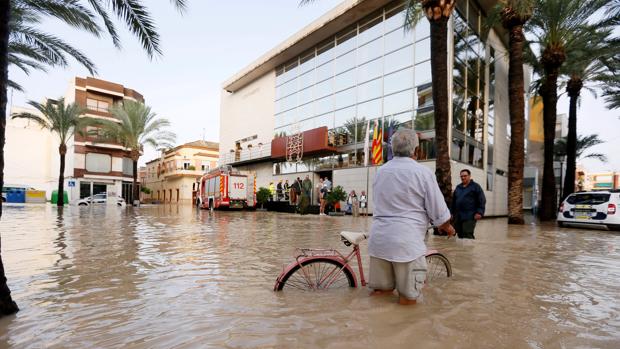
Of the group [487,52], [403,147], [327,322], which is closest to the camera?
[327,322]

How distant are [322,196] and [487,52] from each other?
14082 mm

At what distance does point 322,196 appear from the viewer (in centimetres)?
2062

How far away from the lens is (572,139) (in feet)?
66.8

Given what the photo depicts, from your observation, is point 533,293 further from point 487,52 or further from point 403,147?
point 487,52

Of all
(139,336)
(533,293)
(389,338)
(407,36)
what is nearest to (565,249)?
(533,293)

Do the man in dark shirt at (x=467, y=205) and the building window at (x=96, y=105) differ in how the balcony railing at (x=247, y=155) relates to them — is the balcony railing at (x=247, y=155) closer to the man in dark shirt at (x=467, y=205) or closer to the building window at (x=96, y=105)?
the building window at (x=96, y=105)

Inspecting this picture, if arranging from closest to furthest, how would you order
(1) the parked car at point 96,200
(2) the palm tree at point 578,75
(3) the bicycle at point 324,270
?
(3) the bicycle at point 324,270
(2) the palm tree at point 578,75
(1) the parked car at point 96,200

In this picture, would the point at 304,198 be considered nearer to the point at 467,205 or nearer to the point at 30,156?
the point at 467,205

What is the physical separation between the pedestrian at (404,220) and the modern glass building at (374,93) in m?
15.7

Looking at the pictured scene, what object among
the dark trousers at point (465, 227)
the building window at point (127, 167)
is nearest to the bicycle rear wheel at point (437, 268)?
the dark trousers at point (465, 227)

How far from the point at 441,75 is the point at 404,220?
8397mm

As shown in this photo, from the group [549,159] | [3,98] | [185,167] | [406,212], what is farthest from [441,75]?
[185,167]

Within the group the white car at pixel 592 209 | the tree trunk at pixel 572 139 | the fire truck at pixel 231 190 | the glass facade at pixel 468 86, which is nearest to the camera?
the white car at pixel 592 209

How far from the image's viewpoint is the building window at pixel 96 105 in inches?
1722
